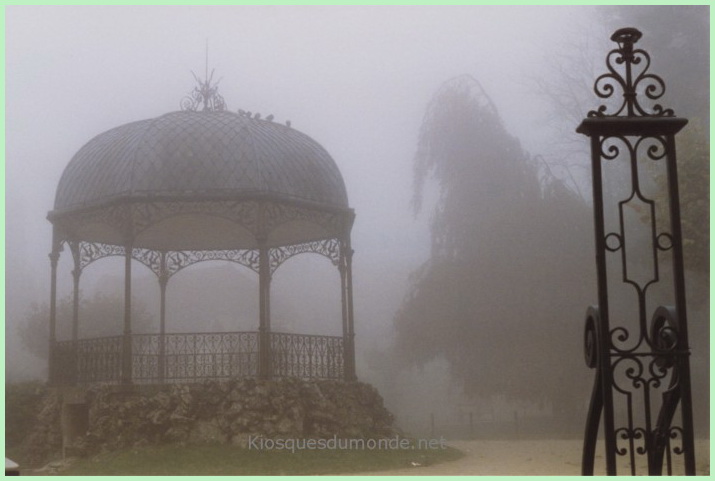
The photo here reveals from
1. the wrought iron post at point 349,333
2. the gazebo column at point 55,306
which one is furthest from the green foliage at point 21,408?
the wrought iron post at point 349,333

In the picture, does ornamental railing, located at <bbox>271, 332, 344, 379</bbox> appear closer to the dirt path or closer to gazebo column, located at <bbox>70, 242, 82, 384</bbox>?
the dirt path

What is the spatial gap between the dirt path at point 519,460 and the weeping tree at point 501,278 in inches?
33.2

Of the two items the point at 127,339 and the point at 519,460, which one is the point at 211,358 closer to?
the point at 127,339

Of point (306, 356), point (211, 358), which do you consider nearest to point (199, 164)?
point (211, 358)

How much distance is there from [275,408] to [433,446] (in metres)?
2.01

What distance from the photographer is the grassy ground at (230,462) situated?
10.1 meters

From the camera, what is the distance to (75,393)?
11547mm

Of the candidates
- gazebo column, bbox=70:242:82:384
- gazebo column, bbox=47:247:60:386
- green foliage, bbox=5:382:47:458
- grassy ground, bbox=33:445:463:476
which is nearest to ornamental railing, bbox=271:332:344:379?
grassy ground, bbox=33:445:463:476

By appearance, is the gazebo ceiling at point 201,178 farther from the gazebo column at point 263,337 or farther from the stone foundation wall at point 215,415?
the stone foundation wall at point 215,415

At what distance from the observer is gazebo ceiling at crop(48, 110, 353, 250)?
1133 centimetres

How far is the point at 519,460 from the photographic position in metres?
10.8

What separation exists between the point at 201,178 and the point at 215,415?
292cm

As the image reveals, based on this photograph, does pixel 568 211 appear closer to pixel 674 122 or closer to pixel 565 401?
pixel 565 401

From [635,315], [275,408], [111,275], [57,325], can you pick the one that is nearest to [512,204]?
[635,315]
